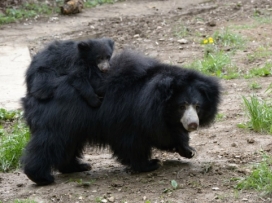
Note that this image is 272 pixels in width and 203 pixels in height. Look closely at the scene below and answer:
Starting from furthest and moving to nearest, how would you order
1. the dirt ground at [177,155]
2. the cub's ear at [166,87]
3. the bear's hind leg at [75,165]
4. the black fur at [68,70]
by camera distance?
the bear's hind leg at [75,165] → the black fur at [68,70] → the cub's ear at [166,87] → the dirt ground at [177,155]

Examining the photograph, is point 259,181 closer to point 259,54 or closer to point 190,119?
point 190,119

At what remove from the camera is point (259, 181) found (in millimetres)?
5141

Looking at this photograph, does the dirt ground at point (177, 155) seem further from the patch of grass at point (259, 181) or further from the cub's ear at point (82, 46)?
the cub's ear at point (82, 46)

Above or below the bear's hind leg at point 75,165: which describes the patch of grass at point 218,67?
above

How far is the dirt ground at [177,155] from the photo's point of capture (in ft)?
17.5

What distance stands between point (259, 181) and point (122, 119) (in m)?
1.32

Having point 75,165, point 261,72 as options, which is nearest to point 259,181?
point 75,165

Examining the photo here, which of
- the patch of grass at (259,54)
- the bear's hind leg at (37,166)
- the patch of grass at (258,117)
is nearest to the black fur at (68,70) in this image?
the bear's hind leg at (37,166)

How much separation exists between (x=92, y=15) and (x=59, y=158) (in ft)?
24.5

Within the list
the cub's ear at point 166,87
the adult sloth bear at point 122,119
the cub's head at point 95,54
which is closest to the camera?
the cub's ear at point 166,87

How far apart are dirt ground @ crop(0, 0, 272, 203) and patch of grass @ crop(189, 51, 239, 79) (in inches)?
5.8

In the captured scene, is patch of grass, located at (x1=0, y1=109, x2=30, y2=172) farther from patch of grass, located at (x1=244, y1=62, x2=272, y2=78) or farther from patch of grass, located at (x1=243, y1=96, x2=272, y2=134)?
patch of grass, located at (x1=244, y1=62, x2=272, y2=78)

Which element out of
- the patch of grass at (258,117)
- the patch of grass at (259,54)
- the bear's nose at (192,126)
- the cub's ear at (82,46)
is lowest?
the patch of grass at (258,117)

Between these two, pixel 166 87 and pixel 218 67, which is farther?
pixel 218 67
